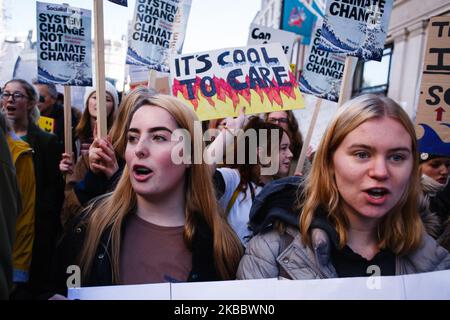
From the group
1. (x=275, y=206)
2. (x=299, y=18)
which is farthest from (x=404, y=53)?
(x=275, y=206)

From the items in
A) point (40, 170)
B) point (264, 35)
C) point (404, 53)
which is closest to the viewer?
point (40, 170)

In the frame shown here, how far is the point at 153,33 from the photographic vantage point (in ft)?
8.94

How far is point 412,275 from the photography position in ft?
4.93

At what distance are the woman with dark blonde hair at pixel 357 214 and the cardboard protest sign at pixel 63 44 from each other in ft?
5.29

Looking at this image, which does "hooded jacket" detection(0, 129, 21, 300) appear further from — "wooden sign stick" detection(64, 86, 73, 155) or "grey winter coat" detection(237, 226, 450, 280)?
"wooden sign stick" detection(64, 86, 73, 155)

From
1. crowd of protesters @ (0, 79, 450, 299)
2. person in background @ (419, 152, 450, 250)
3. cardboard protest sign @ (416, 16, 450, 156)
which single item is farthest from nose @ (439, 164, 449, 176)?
crowd of protesters @ (0, 79, 450, 299)

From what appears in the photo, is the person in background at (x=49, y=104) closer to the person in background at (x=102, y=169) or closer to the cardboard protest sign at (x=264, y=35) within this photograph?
the cardboard protest sign at (x=264, y=35)

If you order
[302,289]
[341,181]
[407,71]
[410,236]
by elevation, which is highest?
[407,71]

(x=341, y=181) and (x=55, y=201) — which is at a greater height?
(x=341, y=181)

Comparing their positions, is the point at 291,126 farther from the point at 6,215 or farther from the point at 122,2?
the point at 6,215

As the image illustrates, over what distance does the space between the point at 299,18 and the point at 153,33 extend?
482 centimetres
